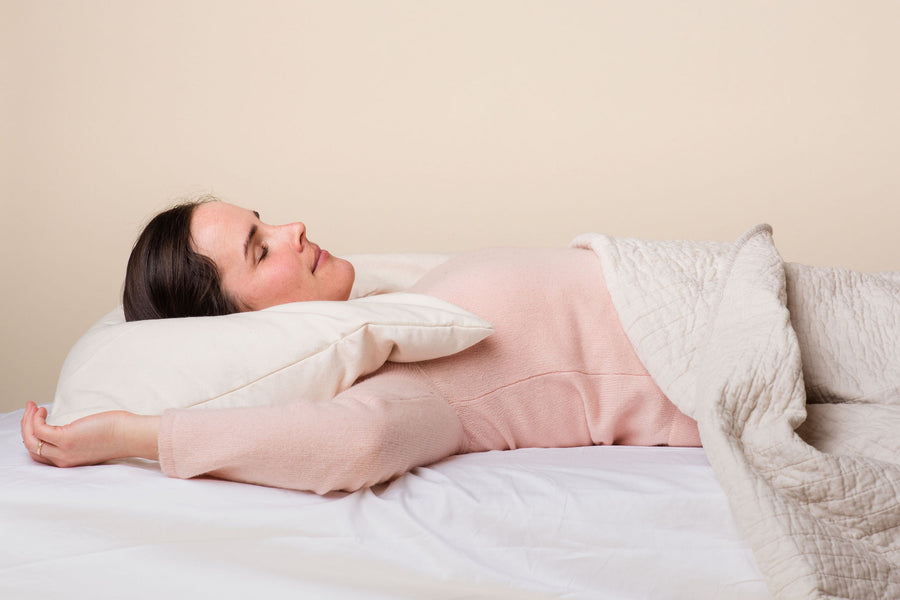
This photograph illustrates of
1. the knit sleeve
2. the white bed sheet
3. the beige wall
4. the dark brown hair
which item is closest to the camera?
the white bed sheet

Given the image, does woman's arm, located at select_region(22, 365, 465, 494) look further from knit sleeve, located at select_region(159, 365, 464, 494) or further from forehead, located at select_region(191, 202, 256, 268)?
forehead, located at select_region(191, 202, 256, 268)

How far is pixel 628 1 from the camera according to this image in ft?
7.45

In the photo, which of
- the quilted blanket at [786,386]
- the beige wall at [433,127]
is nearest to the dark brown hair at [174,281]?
the quilted blanket at [786,386]

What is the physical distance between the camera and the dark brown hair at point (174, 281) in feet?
4.47

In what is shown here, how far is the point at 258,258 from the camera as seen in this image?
4.60 feet

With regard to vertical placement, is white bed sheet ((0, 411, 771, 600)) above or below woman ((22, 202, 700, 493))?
below

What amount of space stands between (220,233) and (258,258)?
0.08m

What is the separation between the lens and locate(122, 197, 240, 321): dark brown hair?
1361 mm

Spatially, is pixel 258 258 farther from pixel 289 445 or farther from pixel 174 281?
pixel 289 445

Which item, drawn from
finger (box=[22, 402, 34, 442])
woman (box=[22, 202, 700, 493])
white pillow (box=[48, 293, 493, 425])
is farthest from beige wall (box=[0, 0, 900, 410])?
finger (box=[22, 402, 34, 442])

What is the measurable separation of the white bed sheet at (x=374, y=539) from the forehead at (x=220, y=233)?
18.9 inches

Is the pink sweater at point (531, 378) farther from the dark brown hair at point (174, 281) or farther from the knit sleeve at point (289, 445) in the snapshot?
the dark brown hair at point (174, 281)

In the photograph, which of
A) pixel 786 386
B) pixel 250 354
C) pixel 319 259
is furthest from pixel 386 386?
pixel 786 386

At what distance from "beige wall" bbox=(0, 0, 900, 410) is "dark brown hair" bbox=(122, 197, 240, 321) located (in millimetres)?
1041
